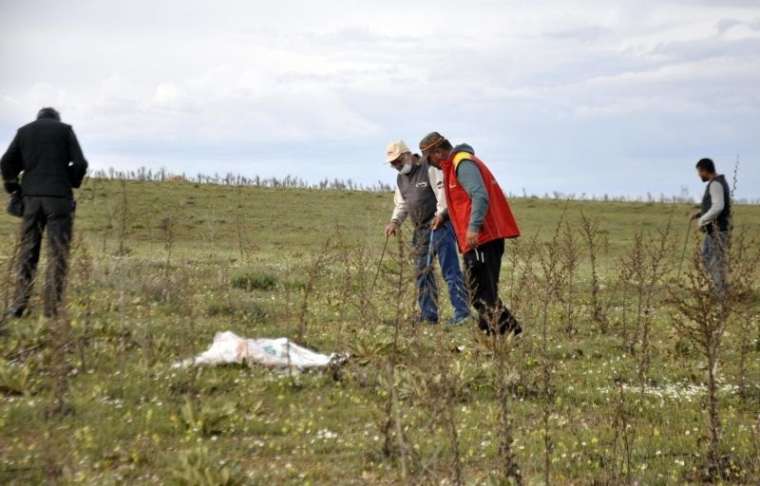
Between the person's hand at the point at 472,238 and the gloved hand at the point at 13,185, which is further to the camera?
the gloved hand at the point at 13,185

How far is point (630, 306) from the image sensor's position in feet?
48.4

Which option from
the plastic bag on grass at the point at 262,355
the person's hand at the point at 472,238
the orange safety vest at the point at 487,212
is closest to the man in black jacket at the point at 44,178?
the plastic bag on grass at the point at 262,355

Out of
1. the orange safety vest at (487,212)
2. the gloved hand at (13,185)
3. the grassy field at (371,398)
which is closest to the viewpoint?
the grassy field at (371,398)

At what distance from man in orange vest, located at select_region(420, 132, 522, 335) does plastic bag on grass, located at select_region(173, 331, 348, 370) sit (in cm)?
169

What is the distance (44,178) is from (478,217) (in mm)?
4607

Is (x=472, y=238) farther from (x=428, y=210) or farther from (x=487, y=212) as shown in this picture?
(x=428, y=210)

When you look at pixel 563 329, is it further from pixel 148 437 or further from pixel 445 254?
pixel 148 437

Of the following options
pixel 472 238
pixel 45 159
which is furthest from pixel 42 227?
pixel 472 238

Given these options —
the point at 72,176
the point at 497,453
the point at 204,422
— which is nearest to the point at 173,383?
the point at 204,422

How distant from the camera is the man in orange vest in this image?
32.1 feet

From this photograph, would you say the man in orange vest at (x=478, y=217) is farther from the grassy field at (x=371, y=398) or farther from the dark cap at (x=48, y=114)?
the dark cap at (x=48, y=114)

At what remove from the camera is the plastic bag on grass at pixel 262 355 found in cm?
886

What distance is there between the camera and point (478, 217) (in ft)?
32.0

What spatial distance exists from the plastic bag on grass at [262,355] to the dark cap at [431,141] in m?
2.46
